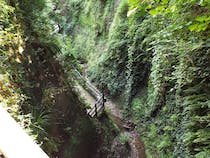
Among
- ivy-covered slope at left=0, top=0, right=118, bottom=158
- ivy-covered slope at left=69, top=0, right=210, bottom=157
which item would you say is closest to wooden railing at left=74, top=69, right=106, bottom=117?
ivy-covered slope at left=69, top=0, right=210, bottom=157

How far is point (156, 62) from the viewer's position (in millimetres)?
9625

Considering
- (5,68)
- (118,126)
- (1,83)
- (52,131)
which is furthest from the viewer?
(118,126)

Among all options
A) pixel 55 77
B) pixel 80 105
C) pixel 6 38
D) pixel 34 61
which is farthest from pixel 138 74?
pixel 6 38

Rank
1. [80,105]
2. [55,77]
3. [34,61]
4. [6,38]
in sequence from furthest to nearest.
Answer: [80,105] < [55,77] < [34,61] < [6,38]

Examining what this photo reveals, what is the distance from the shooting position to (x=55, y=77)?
8828 mm

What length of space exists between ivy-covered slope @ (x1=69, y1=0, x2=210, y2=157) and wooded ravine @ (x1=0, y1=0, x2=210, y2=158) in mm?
34

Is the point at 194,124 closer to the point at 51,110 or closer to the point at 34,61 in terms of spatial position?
the point at 51,110

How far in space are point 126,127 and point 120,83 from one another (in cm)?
309

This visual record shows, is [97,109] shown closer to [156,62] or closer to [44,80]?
[156,62]

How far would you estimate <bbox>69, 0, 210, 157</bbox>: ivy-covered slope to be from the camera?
574cm

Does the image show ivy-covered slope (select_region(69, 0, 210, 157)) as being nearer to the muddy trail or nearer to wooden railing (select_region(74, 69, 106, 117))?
the muddy trail

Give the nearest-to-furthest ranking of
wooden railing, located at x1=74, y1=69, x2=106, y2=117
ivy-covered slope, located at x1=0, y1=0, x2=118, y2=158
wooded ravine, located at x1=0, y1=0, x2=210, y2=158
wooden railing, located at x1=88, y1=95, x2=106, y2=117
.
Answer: wooded ravine, located at x1=0, y1=0, x2=210, y2=158 < ivy-covered slope, located at x1=0, y1=0, x2=118, y2=158 < wooden railing, located at x1=74, y1=69, x2=106, y2=117 < wooden railing, located at x1=88, y1=95, x2=106, y2=117

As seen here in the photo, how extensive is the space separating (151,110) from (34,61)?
18.2 feet

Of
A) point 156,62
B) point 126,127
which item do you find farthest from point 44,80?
point 126,127
